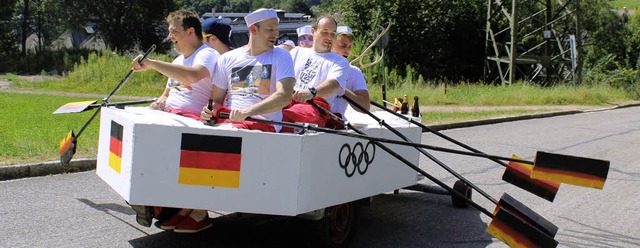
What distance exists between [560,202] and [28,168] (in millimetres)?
5983

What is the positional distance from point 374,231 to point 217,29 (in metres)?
2.27

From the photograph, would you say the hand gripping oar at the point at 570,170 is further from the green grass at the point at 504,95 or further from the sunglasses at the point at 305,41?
the green grass at the point at 504,95

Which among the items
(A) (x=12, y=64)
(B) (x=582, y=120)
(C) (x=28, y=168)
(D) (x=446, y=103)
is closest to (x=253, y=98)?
(C) (x=28, y=168)

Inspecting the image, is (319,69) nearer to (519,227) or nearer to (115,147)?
(115,147)

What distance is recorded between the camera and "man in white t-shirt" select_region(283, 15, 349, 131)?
19.8ft

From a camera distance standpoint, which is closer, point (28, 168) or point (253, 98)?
point (253, 98)

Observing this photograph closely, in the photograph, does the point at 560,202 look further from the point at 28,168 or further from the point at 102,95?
the point at 102,95

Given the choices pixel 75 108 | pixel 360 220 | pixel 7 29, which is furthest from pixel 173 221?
pixel 7 29

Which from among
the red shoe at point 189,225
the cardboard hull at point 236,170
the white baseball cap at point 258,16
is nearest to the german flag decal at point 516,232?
the cardboard hull at point 236,170

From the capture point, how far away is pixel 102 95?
78.4 feet

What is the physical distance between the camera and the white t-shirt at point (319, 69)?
6473 mm

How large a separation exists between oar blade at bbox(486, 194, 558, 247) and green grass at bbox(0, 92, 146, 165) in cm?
571

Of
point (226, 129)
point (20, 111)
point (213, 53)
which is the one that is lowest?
point (20, 111)

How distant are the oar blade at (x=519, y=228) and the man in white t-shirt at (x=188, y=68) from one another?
93.4 inches
